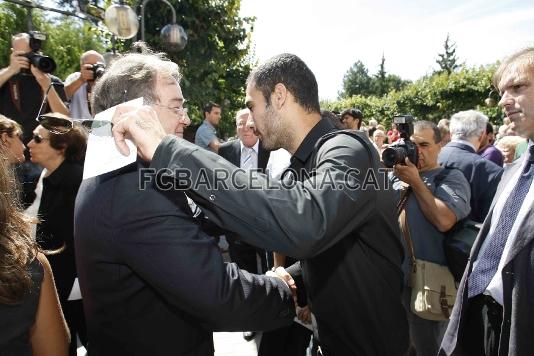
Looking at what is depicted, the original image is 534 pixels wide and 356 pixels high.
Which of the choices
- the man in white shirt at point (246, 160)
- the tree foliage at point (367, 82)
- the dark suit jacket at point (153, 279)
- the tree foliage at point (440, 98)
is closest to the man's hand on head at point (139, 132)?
the dark suit jacket at point (153, 279)

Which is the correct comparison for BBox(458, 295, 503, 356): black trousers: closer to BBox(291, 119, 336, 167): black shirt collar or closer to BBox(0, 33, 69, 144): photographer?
BBox(291, 119, 336, 167): black shirt collar

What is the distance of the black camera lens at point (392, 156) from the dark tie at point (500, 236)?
90cm

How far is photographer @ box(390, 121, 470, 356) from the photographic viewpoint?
290 cm

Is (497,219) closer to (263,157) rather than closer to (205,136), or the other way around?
(263,157)

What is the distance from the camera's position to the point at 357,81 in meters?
92.6

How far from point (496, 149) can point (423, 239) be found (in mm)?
2613

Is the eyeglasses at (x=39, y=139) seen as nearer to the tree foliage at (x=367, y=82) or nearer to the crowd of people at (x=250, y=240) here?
the crowd of people at (x=250, y=240)

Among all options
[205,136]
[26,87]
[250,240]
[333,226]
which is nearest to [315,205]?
[333,226]

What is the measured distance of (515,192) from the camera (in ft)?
6.19

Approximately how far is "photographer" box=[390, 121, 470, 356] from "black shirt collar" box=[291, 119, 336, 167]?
122cm

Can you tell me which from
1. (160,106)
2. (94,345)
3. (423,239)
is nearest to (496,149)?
(423,239)

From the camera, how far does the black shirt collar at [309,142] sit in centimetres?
182

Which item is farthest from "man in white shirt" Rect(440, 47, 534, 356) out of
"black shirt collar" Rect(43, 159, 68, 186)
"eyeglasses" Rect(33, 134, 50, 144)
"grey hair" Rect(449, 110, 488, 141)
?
"eyeglasses" Rect(33, 134, 50, 144)

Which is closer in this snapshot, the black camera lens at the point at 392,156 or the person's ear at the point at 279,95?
the person's ear at the point at 279,95
